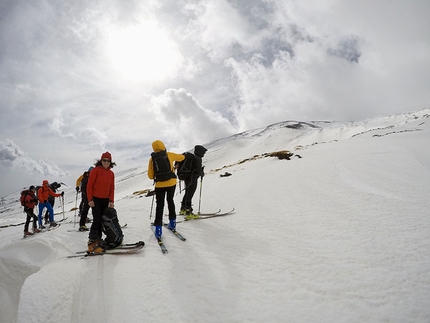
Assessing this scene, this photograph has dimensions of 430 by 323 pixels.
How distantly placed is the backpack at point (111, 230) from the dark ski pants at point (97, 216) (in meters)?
0.12

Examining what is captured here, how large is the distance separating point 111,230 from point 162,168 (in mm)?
1947

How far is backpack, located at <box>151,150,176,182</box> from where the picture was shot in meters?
5.71

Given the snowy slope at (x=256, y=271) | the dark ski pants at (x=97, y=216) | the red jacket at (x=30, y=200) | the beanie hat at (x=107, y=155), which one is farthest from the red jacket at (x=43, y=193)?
the beanie hat at (x=107, y=155)

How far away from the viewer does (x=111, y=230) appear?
17.3 ft

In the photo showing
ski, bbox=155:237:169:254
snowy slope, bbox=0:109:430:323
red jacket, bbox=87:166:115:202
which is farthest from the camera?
red jacket, bbox=87:166:115:202

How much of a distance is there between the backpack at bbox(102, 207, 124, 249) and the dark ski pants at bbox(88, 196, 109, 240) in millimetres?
117

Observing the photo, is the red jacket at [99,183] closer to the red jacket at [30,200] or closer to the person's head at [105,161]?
the person's head at [105,161]

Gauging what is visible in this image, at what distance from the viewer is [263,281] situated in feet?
11.0

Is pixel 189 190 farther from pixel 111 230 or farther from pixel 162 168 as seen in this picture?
pixel 111 230

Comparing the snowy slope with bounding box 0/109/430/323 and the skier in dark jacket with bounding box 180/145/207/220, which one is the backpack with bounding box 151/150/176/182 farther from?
the skier in dark jacket with bounding box 180/145/207/220

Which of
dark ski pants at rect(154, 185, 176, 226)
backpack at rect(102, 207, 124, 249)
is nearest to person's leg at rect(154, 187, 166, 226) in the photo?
dark ski pants at rect(154, 185, 176, 226)

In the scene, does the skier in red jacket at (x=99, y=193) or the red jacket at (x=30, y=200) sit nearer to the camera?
the skier in red jacket at (x=99, y=193)

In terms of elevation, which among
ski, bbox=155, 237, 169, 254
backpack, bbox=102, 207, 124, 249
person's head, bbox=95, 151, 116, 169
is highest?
person's head, bbox=95, 151, 116, 169

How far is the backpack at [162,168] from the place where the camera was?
18.7 ft
